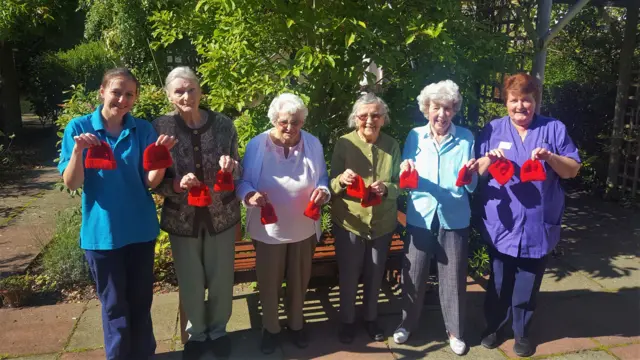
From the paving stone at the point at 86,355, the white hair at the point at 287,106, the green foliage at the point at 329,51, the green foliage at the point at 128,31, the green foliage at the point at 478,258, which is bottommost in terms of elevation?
the paving stone at the point at 86,355

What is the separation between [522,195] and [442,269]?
0.67 meters

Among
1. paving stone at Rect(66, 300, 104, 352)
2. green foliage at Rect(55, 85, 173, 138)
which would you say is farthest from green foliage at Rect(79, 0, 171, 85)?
paving stone at Rect(66, 300, 104, 352)

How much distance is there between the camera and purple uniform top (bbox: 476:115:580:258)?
9.54 ft

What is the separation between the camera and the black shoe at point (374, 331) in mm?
3309

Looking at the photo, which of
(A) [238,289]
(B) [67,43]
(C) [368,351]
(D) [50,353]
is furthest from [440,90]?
(B) [67,43]

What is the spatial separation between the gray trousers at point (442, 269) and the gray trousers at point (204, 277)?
1.14m

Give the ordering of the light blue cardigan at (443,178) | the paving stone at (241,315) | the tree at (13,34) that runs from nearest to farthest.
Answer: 1. the light blue cardigan at (443,178)
2. the paving stone at (241,315)
3. the tree at (13,34)

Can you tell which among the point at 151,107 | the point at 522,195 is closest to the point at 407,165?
the point at 522,195

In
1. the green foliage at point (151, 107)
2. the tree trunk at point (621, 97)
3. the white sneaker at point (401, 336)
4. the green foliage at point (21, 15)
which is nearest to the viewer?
the white sneaker at point (401, 336)

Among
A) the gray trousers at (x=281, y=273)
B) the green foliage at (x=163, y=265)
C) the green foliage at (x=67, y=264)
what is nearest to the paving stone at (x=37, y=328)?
the green foliage at (x=67, y=264)

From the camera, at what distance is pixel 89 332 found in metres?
3.39

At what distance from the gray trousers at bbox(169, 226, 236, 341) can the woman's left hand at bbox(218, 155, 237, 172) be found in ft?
1.32

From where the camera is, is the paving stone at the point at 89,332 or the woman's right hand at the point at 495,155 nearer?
the woman's right hand at the point at 495,155

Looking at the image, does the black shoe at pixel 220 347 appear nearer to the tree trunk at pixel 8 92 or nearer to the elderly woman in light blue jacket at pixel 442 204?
the elderly woman in light blue jacket at pixel 442 204
